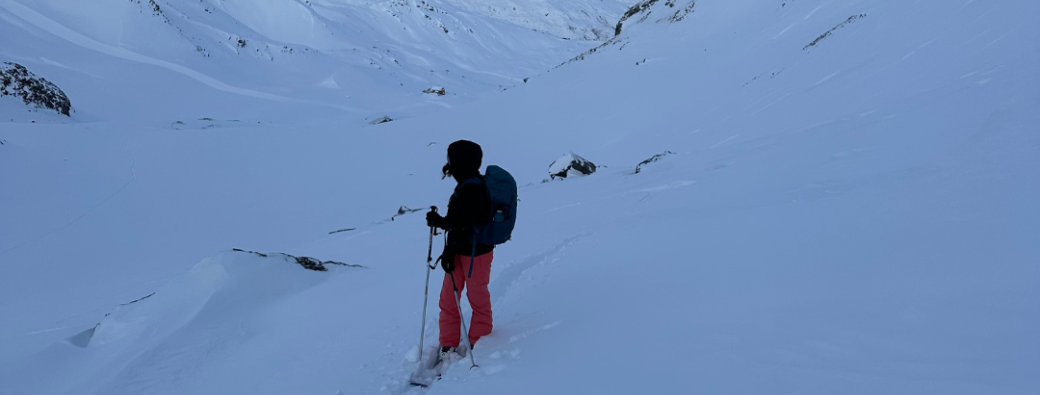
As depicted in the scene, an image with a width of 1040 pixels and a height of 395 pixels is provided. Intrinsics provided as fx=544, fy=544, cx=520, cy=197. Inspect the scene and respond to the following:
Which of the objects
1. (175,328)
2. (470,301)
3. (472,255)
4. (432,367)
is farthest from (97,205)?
(472,255)

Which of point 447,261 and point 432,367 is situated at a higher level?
point 447,261

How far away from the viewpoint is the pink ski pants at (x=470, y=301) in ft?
9.21

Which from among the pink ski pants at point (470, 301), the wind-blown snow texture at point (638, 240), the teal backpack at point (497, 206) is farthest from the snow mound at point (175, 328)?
the teal backpack at point (497, 206)

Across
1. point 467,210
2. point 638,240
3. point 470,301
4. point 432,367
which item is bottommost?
point 432,367

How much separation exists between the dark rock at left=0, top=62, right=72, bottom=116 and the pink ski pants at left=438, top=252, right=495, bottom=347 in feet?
51.8

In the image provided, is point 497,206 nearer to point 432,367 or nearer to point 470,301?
point 470,301

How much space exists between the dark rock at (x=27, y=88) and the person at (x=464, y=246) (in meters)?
15.8


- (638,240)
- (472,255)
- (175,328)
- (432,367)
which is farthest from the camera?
(638,240)

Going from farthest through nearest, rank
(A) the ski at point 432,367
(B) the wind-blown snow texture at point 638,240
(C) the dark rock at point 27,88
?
(C) the dark rock at point 27,88 → (A) the ski at point 432,367 → (B) the wind-blown snow texture at point 638,240

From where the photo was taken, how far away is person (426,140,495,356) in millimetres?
2564

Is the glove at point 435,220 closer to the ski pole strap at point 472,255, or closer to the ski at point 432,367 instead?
the ski pole strap at point 472,255

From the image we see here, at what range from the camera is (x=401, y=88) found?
98.9ft

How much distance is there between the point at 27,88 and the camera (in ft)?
44.3

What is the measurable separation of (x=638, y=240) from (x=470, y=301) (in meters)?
1.72
